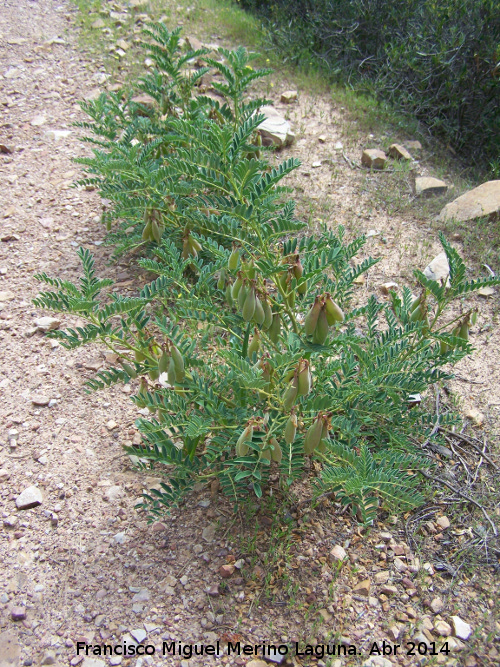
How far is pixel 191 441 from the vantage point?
6.77 feet

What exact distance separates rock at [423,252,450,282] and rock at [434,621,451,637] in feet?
6.16

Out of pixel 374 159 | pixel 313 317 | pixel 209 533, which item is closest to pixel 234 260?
pixel 313 317

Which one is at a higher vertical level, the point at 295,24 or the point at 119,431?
the point at 295,24

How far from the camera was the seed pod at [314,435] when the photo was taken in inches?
69.3

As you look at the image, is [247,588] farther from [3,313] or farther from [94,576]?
[3,313]

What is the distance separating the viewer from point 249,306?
5.70 feet

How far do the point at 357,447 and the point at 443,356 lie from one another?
461mm

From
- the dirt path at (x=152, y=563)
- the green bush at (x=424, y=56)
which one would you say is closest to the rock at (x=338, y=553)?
the dirt path at (x=152, y=563)

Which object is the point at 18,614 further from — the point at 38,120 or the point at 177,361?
the point at 38,120

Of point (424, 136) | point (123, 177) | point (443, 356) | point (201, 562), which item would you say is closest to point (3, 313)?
point (123, 177)

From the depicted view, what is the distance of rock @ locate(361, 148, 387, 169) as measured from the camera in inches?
168

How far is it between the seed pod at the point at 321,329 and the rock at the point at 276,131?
2.86 m

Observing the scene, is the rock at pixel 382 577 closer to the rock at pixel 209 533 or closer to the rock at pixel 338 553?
the rock at pixel 338 553

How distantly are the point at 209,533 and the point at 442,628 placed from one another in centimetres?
83
